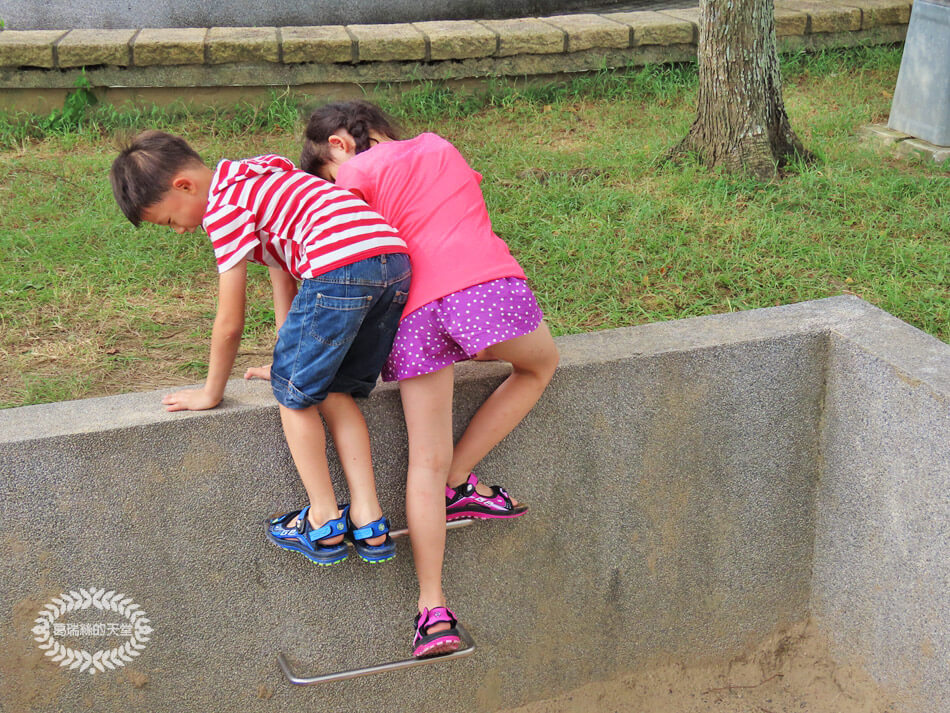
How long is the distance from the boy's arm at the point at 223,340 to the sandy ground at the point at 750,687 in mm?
1327

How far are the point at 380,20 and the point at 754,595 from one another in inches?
172

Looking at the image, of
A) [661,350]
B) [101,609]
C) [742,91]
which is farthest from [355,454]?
[742,91]

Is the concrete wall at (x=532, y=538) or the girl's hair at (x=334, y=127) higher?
the girl's hair at (x=334, y=127)

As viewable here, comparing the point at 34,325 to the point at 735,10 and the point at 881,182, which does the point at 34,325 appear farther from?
the point at 881,182

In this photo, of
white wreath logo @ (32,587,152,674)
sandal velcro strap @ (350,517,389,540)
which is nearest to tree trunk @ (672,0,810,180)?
sandal velcro strap @ (350,517,389,540)

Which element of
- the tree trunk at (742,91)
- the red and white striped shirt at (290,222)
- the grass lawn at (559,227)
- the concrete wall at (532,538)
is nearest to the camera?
the red and white striped shirt at (290,222)

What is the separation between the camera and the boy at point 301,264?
2.00m

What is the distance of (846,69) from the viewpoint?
518 centimetres

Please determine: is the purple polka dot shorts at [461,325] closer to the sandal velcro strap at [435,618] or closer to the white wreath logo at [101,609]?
the sandal velcro strap at [435,618]

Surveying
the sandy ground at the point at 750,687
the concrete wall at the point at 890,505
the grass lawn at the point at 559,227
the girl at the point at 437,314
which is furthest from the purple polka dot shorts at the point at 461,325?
the sandy ground at the point at 750,687

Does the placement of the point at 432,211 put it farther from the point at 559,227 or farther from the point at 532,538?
the point at 559,227

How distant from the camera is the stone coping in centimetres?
468

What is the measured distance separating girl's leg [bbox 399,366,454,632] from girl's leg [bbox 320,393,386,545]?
0.31 ft

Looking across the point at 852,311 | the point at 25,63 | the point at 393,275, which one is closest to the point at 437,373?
the point at 393,275
